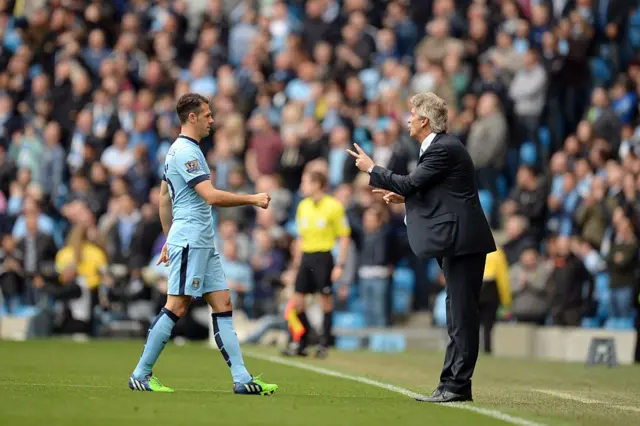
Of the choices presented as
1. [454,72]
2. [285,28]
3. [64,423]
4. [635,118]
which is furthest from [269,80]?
[64,423]

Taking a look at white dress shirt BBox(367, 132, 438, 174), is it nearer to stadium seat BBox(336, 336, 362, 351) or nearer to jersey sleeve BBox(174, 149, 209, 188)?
jersey sleeve BBox(174, 149, 209, 188)

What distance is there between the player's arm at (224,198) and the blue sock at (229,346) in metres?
0.87

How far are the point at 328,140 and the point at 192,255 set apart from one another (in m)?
12.5

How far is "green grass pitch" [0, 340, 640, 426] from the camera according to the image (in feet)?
27.4

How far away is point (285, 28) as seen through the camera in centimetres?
2533

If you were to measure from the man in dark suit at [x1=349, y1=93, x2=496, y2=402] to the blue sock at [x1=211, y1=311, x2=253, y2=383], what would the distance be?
53.6 inches

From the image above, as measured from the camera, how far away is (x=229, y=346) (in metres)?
9.91

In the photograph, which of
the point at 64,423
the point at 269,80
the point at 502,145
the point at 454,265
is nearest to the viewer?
the point at 64,423

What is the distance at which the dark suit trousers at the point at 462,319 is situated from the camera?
385 inches

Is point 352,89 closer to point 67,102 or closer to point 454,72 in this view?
point 454,72

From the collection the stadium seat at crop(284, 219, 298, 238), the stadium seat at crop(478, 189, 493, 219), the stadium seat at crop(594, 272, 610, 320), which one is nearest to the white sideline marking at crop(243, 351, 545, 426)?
the stadium seat at crop(284, 219, 298, 238)

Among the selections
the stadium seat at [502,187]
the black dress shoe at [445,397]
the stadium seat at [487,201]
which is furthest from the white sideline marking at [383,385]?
the stadium seat at [502,187]

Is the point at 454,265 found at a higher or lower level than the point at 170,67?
lower

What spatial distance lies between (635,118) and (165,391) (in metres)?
13.2
